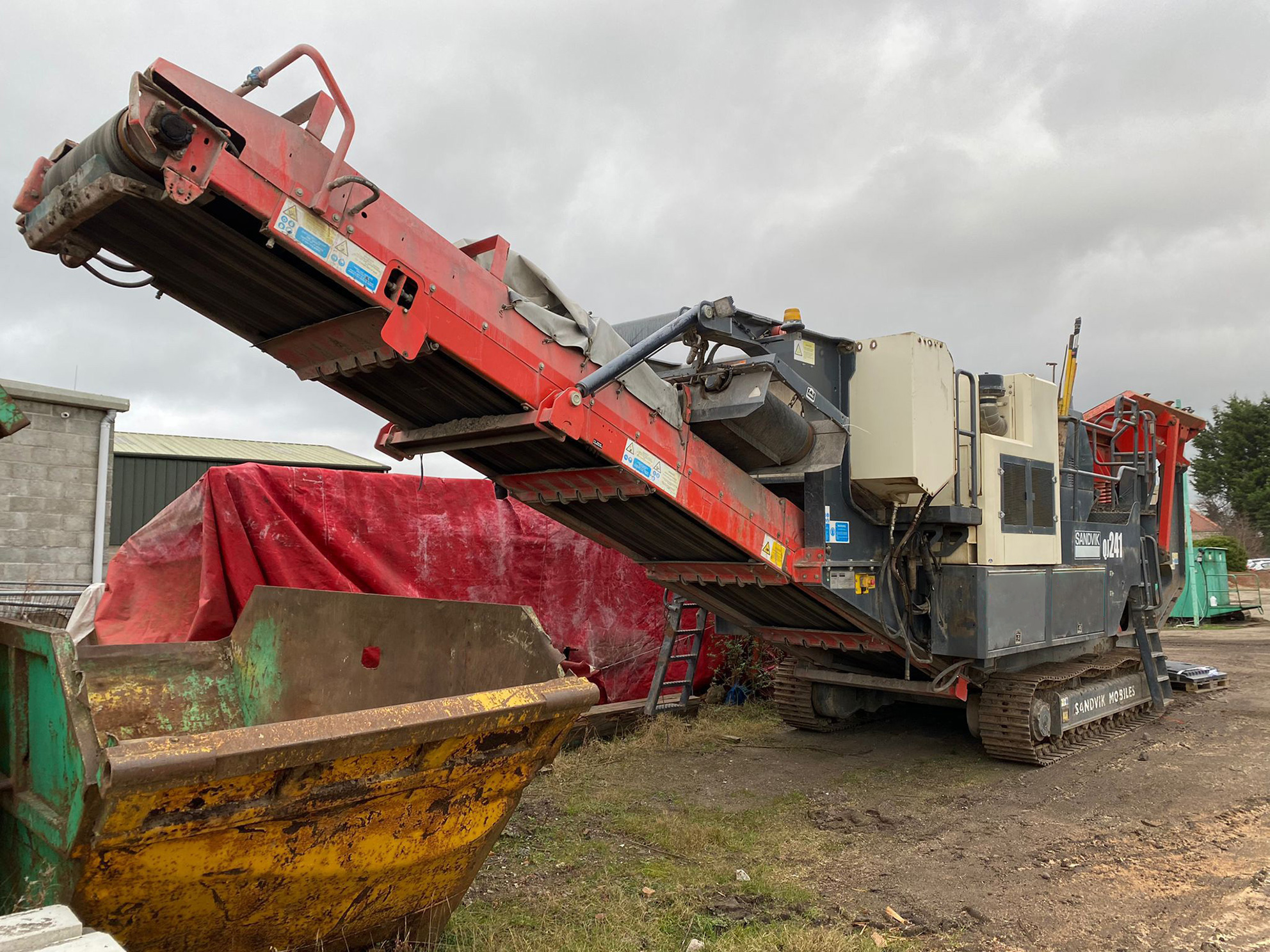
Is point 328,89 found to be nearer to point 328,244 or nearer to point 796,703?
point 328,244

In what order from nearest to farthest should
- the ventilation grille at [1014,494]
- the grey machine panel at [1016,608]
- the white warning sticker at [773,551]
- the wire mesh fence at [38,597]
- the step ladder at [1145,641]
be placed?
the white warning sticker at [773,551]
the grey machine panel at [1016,608]
the ventilation grille at [1014,494]
the wire mesh fence at [38,597]
the step ladder at [1145,641]

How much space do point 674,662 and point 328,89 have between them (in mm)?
6104

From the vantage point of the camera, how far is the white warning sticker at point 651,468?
4.75 meters

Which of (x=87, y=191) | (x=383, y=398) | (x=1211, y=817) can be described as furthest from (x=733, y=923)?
(x=87, y=191)

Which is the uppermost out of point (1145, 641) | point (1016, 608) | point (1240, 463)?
point (1240, 463)

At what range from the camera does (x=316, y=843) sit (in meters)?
2.83

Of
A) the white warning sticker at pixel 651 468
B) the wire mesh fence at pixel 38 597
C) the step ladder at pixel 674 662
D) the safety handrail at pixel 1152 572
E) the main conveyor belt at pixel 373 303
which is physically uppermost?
the main conveyor belt at pixel 373 303

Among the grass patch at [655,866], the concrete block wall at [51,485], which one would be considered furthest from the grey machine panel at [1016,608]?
the concrete block wall at [51,485]

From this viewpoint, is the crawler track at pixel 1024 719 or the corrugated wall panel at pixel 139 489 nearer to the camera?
the crawler track at pixel 1024 719

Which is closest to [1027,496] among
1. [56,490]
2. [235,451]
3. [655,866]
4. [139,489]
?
[655,866]

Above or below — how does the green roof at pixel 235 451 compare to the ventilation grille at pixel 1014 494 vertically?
above

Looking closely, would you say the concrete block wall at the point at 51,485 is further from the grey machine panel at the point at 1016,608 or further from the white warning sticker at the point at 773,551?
the grey machine panel at the point at 1016,608

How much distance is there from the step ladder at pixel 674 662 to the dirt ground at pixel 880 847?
28cm

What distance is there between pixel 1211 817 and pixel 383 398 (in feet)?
17.6
